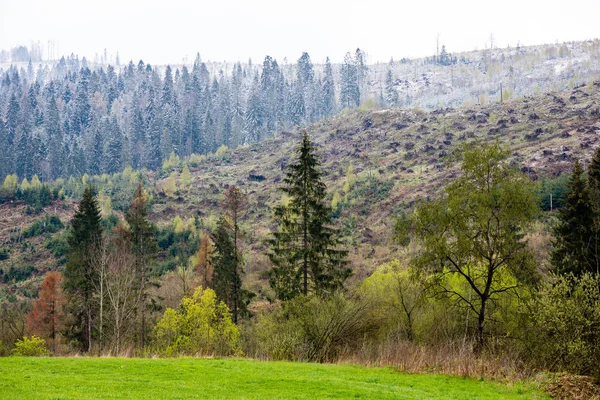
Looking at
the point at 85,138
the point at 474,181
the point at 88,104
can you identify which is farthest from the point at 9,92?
the point at 474,181

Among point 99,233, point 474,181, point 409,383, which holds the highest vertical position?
point 474,181

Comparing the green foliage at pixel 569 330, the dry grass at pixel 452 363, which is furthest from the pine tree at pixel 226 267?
the green foliage at pixel 569 330

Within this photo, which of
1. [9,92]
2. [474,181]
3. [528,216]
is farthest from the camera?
[9,92]

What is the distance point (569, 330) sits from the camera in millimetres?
18797

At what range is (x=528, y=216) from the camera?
2273 centimetres

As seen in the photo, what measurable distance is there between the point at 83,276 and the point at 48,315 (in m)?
8.53

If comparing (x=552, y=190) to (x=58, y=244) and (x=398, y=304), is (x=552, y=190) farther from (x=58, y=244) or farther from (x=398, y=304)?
(x=58, y=244)

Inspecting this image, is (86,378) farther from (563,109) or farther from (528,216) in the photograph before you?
(563,109)

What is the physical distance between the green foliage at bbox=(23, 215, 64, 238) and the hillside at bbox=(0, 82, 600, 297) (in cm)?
132

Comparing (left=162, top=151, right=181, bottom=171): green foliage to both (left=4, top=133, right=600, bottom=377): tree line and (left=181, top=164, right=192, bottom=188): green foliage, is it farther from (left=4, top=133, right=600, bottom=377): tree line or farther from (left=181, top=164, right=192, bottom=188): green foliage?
(left=4, top=133, right=600, bottom=377): tree line

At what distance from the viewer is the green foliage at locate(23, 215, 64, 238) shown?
79.8 metres

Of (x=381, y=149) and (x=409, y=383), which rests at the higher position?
(x=381, y=149)

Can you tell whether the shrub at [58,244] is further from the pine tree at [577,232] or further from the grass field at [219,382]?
the pine tree at [577,232]

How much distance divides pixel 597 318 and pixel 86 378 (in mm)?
17038
